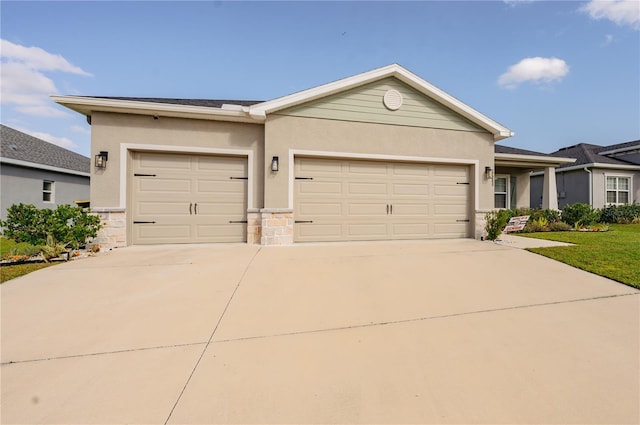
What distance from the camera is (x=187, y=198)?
21.6 feet

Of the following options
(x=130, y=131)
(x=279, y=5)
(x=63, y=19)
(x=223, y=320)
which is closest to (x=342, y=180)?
(x=223, y=320)

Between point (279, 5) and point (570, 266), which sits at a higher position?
point (279, 5)

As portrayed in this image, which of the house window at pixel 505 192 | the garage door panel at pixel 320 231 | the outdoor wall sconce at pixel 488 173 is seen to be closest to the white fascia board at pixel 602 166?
the house window at pixel 505 192

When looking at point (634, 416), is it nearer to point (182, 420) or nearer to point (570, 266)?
point (182, 420)

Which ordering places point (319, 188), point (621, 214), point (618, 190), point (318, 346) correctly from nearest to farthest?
point (318, 346)
point (319, 188)
point (621, 214)
point (618, 190)

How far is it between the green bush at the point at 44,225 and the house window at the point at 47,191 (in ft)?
31.8

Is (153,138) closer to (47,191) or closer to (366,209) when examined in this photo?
(366,209)

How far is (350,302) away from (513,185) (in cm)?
1208

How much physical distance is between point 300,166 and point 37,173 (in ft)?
44.4

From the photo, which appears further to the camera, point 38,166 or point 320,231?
point 38,166

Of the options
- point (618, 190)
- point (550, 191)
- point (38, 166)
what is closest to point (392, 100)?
point (550, 191)

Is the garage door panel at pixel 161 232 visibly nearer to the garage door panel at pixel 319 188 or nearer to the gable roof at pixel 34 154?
the garage door panel at pixel 319 188

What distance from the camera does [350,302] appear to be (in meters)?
3.33

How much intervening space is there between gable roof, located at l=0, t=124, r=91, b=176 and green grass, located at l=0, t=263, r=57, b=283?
9.44m
